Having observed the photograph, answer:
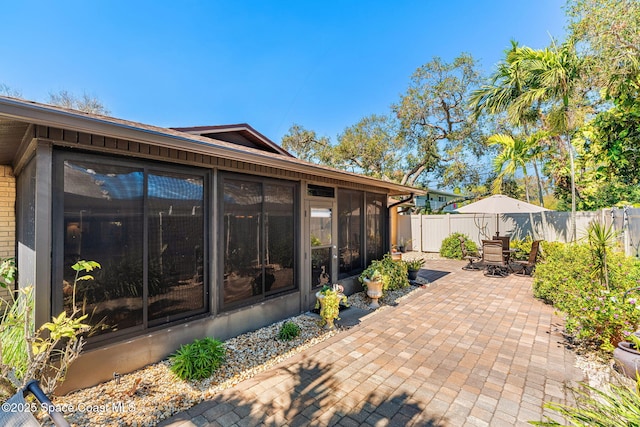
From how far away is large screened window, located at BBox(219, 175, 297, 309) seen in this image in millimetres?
4059

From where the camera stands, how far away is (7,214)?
470 cm

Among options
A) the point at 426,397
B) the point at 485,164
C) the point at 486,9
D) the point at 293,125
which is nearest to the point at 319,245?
the point at 426,397

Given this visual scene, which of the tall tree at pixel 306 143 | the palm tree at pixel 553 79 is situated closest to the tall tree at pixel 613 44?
the palm tree at pixel 553 79

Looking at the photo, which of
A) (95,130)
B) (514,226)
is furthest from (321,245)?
(514,226)

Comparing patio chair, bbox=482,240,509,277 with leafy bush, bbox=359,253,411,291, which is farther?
patio chair, bbox=482,240,509,277

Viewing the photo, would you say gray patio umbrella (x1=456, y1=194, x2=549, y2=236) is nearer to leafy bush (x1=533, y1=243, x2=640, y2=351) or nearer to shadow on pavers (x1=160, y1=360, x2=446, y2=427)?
leafy bush (x1=533, y1=243, x2=640, y2=351)

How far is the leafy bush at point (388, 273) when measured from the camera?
19.3 feet

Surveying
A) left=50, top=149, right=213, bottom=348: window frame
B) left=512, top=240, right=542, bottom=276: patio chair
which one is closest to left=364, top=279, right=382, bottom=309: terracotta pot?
left=50, top=149, right=213, bottom=348: window frame

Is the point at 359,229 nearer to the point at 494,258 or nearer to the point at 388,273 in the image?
the point at 388,273

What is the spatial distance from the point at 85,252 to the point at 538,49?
1126 centimetres

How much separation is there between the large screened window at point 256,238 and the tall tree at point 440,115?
42.9ft

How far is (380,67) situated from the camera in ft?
48.0

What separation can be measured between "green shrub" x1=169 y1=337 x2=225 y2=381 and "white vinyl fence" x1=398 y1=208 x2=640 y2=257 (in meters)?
9.91

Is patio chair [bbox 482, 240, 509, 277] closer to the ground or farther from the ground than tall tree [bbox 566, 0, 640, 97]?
closer to the ground
